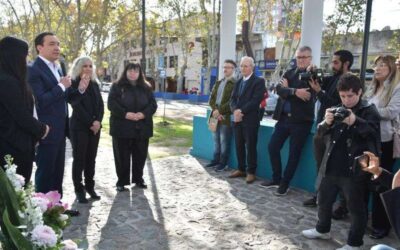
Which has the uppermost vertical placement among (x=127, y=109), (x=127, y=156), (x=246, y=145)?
(x=127, y=109)

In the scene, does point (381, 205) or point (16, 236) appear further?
point (381, 205)

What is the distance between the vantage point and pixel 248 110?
19.9 ft

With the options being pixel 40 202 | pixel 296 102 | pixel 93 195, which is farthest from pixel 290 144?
pixel 40 202

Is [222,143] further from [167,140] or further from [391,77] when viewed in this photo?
[167,140]

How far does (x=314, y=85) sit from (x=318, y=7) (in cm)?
243

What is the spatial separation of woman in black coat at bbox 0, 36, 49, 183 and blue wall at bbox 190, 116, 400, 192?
3.70 metres

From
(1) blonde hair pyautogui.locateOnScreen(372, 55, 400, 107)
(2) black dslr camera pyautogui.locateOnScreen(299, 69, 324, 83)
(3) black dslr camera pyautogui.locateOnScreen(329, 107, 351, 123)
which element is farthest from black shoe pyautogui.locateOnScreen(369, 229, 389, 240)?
(2) black dslr camera pyautogui.locateOnScreen(299, 69, 324, 83)

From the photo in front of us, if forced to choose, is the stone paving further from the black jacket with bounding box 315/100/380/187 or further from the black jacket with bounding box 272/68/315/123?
the black jacket with bounding box 272/68/315/123

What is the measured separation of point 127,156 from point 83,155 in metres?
0.75

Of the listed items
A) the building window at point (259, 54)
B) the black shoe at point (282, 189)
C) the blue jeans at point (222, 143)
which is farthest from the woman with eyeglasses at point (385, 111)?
the building window at point (259, 54)

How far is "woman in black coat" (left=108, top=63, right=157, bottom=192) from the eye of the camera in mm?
5504

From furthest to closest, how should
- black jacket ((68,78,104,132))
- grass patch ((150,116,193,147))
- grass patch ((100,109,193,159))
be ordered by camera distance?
grass patch ((150,116,193,147)) → grass patch ((100,109,193,159)) → black jacket ((68,78,104,132))

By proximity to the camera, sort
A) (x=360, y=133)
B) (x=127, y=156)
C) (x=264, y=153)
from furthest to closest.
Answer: (x=264, y=153) < (x=127, y=156) < (x=360, y=133)

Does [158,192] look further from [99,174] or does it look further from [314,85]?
[314,85]
